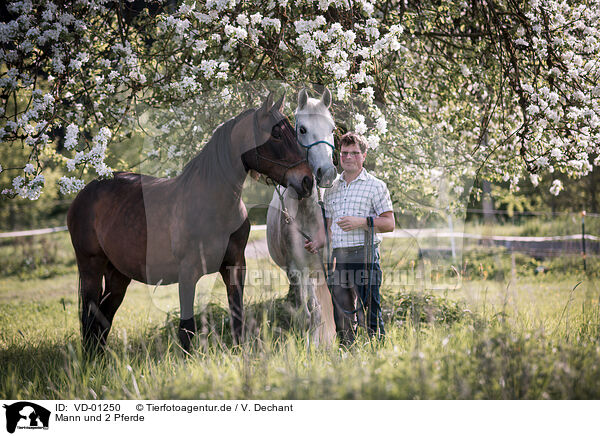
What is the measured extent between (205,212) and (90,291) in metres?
1.90

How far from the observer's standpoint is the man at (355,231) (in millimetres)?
3898

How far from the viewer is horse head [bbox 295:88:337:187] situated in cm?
366

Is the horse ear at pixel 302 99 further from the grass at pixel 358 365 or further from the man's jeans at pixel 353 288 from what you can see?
the grass at pixel 358 365

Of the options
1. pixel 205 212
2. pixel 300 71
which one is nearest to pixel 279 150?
pixel 205 212

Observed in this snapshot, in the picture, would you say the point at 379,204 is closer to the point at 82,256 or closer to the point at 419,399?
the point at 419,399

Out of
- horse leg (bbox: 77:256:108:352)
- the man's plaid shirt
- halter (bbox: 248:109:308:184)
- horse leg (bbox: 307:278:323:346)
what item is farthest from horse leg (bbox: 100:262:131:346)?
the man's plaid shirt

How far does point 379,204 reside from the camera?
3.94m

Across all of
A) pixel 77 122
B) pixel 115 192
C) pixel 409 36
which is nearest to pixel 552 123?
pixel 409 36

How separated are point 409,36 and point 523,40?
154 cm

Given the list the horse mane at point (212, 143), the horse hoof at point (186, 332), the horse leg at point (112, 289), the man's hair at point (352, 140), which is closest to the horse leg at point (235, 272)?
the horse hoof at point (186, 332)

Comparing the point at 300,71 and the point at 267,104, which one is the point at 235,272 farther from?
the point at 300,71

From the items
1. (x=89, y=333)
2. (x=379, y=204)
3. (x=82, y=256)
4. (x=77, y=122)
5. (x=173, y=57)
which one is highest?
(x=173, y=57)
